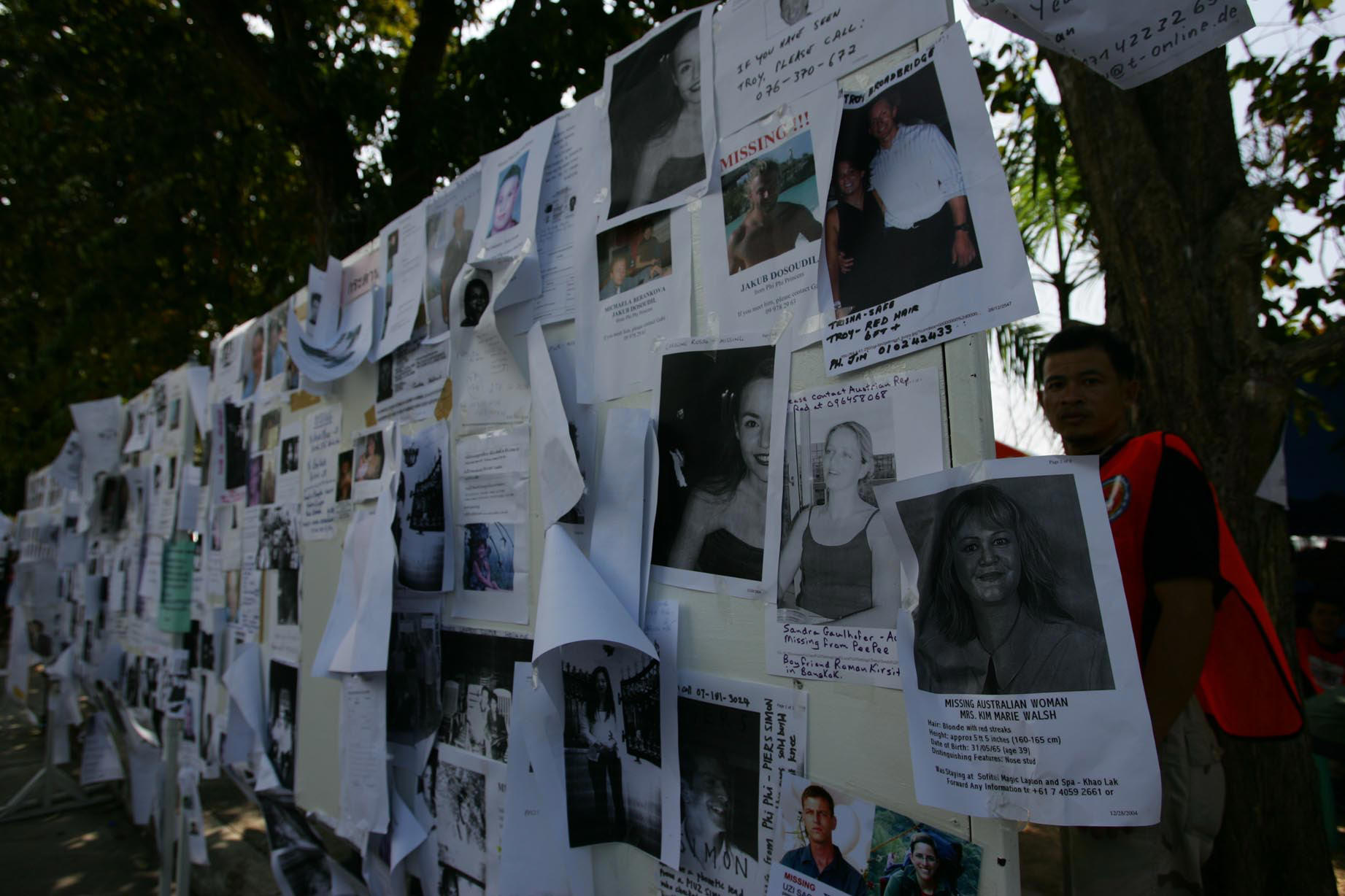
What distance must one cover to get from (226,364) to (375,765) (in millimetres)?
1783

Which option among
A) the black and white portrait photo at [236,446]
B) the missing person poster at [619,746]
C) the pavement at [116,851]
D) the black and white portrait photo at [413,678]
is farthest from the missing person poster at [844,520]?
the pavement at [116,851]

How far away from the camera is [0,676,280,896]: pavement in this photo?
325cm

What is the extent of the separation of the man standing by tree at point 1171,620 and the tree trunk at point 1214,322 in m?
0.98

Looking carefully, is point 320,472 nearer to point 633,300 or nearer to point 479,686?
point 479,686

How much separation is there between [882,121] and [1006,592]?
0.51 m

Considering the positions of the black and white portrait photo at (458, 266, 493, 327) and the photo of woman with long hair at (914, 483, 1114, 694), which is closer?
the photo of woman with long hair at (914, 483, 1114, 694)

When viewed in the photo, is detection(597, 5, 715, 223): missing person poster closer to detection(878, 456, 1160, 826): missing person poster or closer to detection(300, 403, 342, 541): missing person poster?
detection(878, 456, 1160, 826): missing person poster

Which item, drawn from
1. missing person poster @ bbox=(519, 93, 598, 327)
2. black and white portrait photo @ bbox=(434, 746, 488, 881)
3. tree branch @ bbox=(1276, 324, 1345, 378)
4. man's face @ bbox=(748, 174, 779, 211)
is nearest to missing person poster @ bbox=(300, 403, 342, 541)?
black and white portrait photo @ bbox=(434, 746, 488, 881)

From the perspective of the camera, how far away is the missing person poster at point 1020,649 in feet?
2.37

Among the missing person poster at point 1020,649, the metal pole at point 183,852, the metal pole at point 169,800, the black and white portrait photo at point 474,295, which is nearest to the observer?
the missing person poster at point 1020,649

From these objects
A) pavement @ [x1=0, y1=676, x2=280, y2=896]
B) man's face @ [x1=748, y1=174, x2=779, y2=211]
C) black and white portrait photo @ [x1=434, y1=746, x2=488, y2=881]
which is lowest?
pavement @ [x1=0, y1=676, x2=280, y2=896]

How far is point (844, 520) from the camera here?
2.90ft

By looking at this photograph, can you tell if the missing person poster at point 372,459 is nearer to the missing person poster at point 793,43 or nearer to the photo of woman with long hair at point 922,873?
the missing person poster at point 793,43

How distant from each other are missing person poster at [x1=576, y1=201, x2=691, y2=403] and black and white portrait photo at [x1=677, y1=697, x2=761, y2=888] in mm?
445
